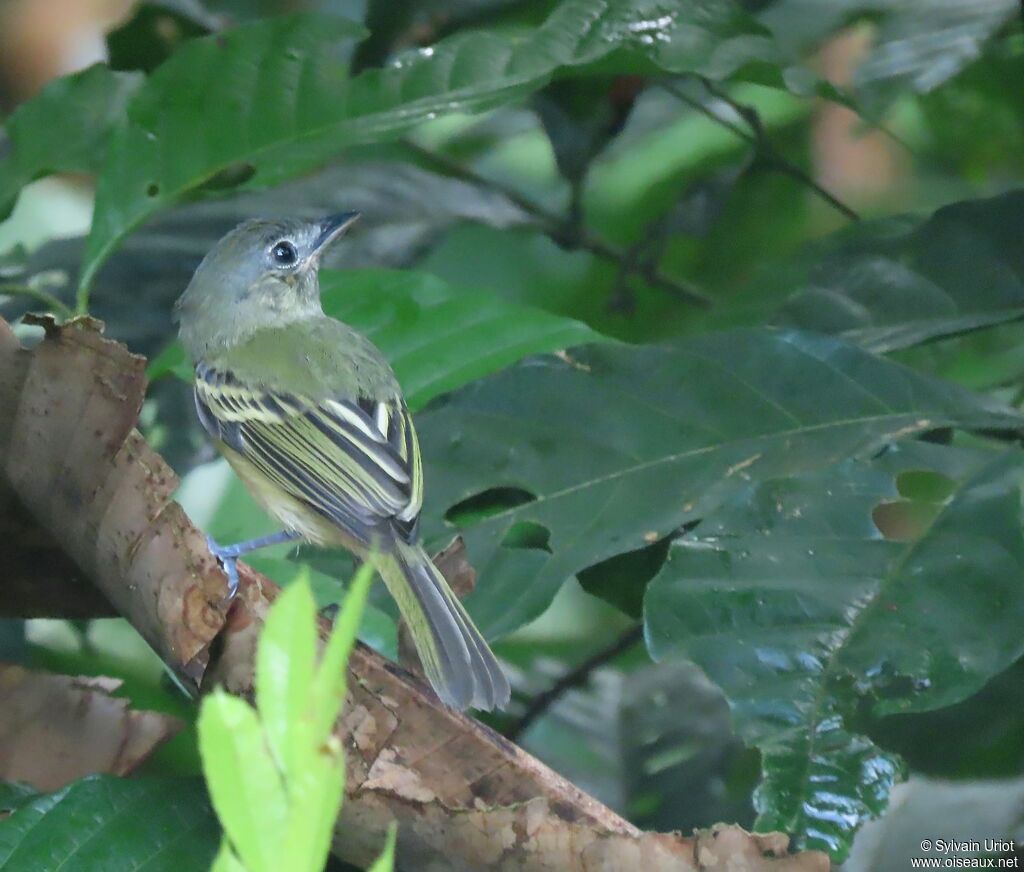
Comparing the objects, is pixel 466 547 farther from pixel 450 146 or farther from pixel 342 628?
pixel 450 146

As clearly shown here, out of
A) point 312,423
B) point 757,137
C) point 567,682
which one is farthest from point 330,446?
point 757,137

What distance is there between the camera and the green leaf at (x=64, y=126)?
9.96 ft

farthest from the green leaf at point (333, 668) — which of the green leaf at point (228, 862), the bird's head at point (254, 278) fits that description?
the bird's head at point (254, 278)

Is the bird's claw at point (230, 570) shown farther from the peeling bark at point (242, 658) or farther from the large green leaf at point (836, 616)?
the large green leaf at point (836, 616)

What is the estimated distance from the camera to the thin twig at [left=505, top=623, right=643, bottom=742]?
10.7 ft

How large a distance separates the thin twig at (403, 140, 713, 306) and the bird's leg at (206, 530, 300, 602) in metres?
1.50

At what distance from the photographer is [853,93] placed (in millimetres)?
3723

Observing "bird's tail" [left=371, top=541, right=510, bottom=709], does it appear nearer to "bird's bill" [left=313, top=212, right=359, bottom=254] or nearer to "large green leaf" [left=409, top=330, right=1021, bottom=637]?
"large green leaf" [left=409, top=330, right=1021, bottom=637]

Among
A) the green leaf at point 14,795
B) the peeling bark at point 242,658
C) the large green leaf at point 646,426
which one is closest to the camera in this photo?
the peeling bark at point 242,658

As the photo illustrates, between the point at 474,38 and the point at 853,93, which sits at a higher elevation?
the point at 474,38

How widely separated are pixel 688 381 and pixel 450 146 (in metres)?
2.45

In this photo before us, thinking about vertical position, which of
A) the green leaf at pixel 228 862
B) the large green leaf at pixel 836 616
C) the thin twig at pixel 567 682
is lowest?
the thin twig at pixel 567 682

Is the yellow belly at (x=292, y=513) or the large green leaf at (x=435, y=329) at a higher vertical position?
the large green leaf at (x=435, y=329)

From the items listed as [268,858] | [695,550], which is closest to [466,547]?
[695,550]
